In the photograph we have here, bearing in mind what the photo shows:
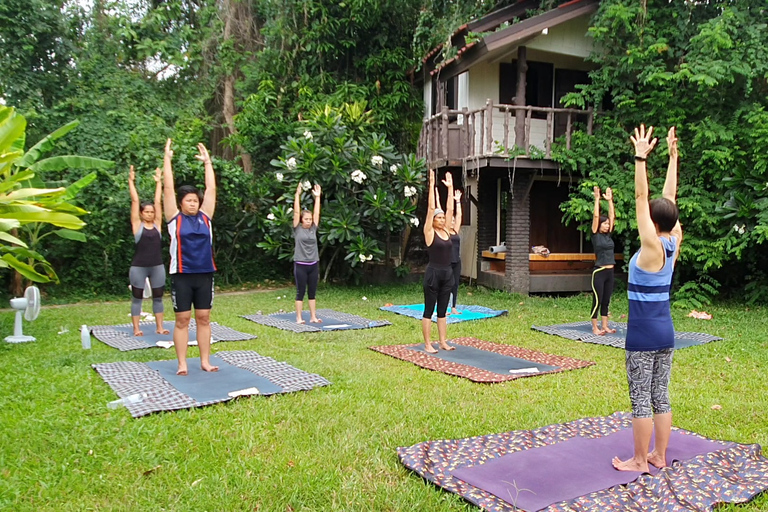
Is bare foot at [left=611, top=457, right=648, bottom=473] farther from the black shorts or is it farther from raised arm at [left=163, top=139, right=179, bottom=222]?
raised arm at [left=163, top=139, right=179, bottom=222]

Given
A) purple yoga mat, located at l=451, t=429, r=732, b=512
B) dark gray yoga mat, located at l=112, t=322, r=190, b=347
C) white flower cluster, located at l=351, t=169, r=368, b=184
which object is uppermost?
white flower cluster, located at l=351, t=169, r=368, b=184

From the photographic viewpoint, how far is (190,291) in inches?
223

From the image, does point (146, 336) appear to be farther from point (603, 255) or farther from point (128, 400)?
point (603, 255)

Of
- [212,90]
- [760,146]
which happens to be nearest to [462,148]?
[760,146]

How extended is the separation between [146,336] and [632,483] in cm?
635

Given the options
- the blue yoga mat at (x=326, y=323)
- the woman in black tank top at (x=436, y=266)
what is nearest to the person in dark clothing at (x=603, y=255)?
the woman in black tank top at (x=436, y=266)

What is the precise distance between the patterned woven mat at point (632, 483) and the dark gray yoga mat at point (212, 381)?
1926 mm

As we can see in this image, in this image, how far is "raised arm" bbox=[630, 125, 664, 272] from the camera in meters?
3.43

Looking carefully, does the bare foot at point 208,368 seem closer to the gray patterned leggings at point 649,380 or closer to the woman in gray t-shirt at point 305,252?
the woman in gray t-shirt at point 305,252

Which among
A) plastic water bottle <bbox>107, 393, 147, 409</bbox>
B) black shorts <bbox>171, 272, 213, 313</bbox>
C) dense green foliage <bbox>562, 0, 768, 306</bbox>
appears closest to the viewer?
plastic water bottle <bbox>107, 393, 147, 409</bbox>

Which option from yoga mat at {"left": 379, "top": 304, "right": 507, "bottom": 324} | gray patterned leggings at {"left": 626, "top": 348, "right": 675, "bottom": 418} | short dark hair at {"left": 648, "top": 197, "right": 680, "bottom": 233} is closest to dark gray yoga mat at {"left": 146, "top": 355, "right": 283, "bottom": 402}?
gray patterned leggings at {"left": 626, "top": 348, "right": 675, "bottom": 418}

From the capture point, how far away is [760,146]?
9.89 m

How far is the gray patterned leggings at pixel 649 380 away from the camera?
11.9 ft

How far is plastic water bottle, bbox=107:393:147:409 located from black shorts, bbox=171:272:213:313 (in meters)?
0.88
